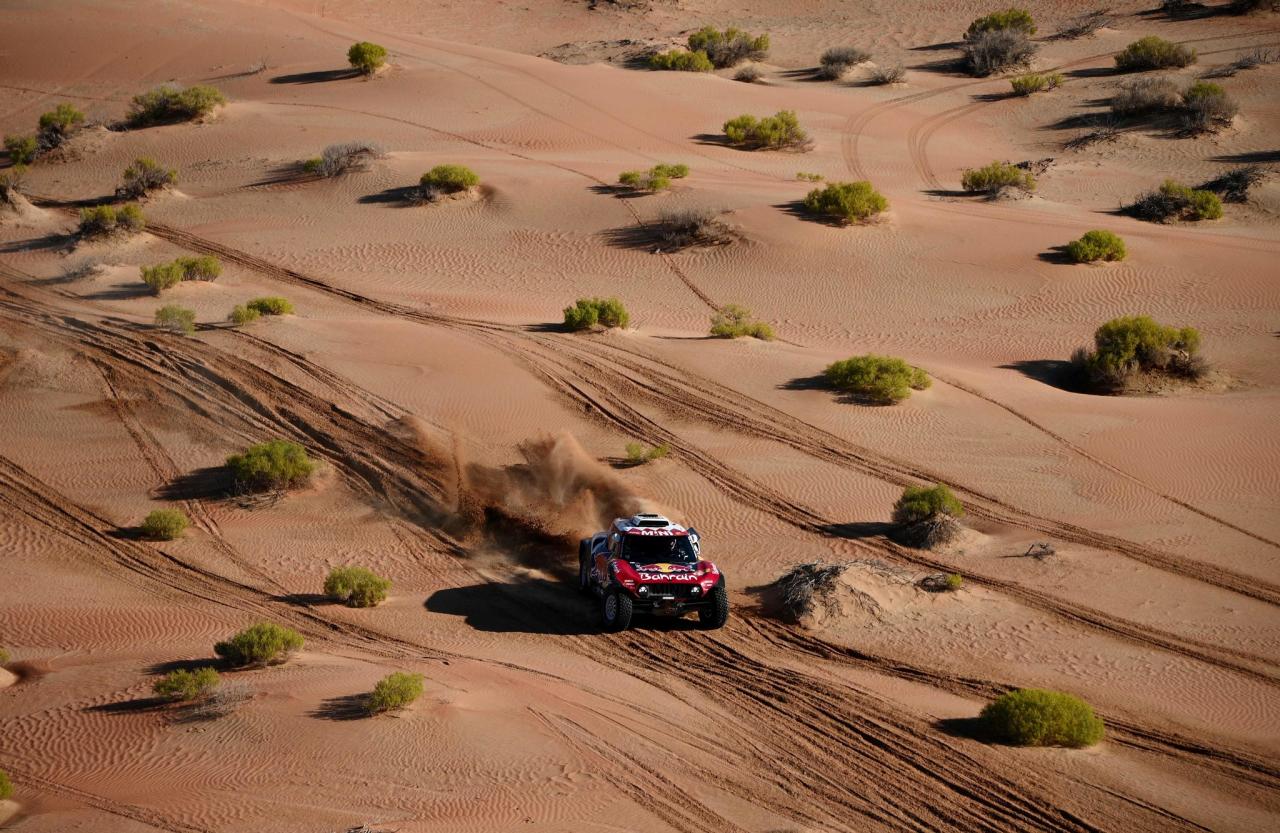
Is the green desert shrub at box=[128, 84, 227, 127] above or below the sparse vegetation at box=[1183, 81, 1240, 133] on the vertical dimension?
below

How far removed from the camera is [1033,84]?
46.6 m

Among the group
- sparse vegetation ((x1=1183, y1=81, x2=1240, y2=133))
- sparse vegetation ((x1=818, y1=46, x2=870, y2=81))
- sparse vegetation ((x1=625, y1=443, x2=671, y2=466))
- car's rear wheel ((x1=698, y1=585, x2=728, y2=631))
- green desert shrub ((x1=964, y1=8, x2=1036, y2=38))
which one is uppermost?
green desert shrub ((x1=964, y1=8, x2=1036, y2=38))

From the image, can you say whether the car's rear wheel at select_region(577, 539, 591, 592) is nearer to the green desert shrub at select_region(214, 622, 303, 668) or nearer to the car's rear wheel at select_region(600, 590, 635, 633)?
the car's rear wheel at select_region(600, 590, 635, 633)

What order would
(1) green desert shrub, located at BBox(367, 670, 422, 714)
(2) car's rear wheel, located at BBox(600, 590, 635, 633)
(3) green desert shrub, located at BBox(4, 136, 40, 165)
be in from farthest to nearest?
(3) green desert shrub, located at BBox(4, 136, 40, 165), (2) car's rear wheel, located at BBox(600, 590, 635, 633), (1) green desert shrub, located at BBox(367, 670, 422, 714)

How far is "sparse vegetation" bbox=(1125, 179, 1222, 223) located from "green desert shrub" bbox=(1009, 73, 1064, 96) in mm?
13209

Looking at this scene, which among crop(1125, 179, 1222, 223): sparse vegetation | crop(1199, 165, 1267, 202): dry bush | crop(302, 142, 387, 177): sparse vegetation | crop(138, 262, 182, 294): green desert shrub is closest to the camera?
crop(138, 262, 182, 294): green desert shrub

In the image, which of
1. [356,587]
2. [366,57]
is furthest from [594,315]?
[366,57]

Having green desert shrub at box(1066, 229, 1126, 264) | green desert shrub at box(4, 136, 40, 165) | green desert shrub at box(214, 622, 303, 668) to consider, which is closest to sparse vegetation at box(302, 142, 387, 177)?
green desert shrub at box(4, 136, 40, 165)

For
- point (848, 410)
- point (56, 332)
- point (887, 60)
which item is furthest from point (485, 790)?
point (887, 60)

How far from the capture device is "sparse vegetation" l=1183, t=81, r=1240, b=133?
4109 cm

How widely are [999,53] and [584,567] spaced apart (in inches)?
1561

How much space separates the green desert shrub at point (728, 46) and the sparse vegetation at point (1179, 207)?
21391mm

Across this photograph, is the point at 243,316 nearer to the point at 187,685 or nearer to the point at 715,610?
the point at 187,685

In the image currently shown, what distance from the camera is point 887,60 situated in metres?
52.9
